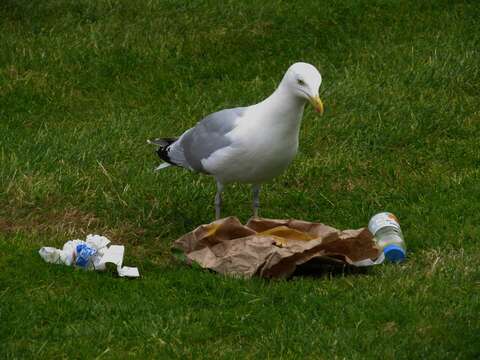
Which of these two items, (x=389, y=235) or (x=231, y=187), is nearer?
(x=389, y=235)

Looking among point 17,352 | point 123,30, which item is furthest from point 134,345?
point 123,30

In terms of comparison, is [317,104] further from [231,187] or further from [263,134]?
[231,187]

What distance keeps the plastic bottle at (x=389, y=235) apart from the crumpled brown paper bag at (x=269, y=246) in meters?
0.12

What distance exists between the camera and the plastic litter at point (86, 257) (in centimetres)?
606

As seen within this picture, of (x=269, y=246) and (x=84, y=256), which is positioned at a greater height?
(x=269, y=246)

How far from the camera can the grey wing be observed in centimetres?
655

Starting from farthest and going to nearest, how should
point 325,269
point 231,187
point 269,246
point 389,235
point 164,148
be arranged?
point 231,187
point 164,148
point 389,235
point 325,269
point 269,246

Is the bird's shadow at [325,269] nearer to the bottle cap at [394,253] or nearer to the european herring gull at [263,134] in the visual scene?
the bottle cap at [394,253]

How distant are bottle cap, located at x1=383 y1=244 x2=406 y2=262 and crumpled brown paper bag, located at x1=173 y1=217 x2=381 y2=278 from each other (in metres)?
0.10

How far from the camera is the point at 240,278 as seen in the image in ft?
19.5

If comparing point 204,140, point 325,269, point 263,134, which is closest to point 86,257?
point 204,140

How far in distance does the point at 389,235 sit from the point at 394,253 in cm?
16

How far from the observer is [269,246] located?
6.07m

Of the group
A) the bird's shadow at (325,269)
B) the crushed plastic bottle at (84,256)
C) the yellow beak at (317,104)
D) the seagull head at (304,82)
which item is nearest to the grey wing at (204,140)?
the seagull head at (304,82)
